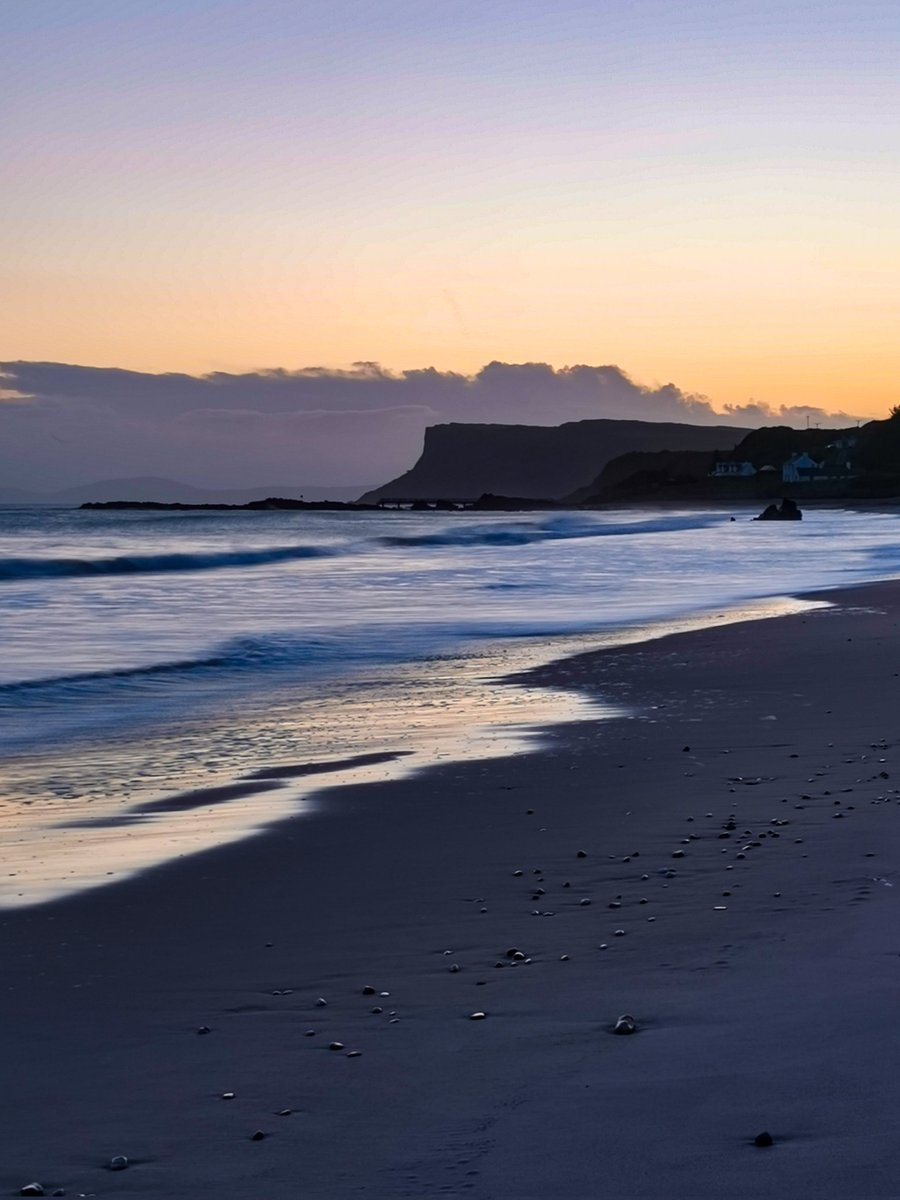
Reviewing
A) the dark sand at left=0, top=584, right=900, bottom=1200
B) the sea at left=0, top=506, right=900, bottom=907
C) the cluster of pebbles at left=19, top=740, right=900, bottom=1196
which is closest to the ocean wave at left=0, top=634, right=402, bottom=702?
the sea at left=0, top=506, right=900, bottom=907

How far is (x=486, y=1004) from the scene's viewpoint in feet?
13.0

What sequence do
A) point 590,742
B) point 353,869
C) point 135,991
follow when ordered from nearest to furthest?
point 135,991
point 353,869
point 590,742

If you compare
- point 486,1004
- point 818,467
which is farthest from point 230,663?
point 818,467

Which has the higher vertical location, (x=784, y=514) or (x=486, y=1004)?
(x=784, y=514)

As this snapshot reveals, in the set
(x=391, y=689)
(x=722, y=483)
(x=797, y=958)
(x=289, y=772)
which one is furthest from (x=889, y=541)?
(x=722, y=483)

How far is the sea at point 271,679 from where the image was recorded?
23.1ft

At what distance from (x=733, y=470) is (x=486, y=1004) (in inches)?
6123

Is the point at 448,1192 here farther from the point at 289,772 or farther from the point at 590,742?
the point at 590,742

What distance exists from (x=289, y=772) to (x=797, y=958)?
4.47 metres

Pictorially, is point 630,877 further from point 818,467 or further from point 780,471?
point 780,471

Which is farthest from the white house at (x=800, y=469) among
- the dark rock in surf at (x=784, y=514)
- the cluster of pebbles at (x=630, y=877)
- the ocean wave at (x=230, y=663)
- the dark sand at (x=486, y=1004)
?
the dark sand at (x=486, y=1004)

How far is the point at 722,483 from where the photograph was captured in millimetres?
147750

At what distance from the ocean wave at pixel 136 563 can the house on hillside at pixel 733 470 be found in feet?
360

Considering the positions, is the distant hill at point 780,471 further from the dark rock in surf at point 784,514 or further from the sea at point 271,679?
the sea at point 271,679
